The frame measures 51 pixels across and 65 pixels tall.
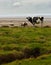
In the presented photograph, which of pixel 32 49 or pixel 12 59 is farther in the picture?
pixel 32 49

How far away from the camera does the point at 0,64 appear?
18328mm

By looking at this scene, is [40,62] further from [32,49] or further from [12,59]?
[32,49]

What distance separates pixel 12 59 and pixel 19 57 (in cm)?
77

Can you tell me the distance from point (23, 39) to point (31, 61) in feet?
29.0

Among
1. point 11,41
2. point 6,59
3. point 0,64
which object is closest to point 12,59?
point 6,59

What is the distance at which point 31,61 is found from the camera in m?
17.7

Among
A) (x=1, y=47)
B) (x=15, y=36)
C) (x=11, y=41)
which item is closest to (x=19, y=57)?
(x=1, y=47)

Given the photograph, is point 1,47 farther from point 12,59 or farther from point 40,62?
point 40,62

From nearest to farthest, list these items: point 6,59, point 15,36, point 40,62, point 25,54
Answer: point 40,62
point 6,59
point 25,54
point 15,36

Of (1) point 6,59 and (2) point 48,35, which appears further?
(2) point 48,35

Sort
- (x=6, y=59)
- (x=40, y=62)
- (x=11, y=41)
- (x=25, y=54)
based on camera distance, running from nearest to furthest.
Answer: (x=40, y=62) < (x=6, y=59) < (x=25, y=54) < (x=11, y=41)

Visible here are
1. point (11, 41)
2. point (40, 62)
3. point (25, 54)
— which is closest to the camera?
point (40, 62)

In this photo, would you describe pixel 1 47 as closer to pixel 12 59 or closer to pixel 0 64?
pixel 12 59

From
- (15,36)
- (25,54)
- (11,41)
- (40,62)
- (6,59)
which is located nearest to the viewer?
(40,62)
